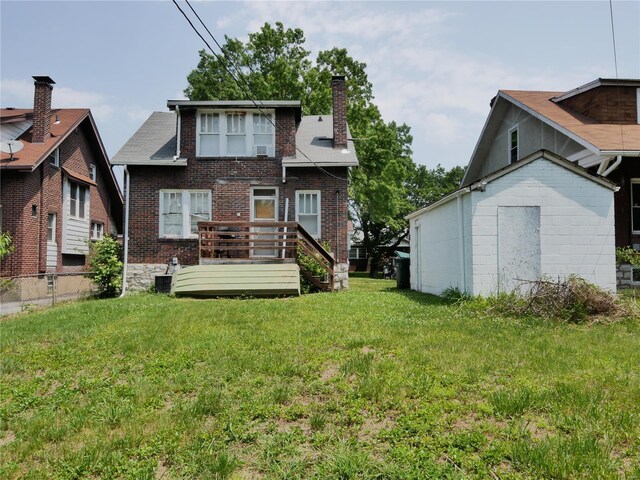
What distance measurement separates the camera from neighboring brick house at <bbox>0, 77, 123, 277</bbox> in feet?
51.5

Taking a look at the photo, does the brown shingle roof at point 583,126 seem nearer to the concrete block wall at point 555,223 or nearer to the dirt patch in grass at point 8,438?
the concrete block wall at point 555,223

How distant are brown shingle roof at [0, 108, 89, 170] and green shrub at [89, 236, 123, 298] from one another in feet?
14.3

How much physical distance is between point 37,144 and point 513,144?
18.6 metres

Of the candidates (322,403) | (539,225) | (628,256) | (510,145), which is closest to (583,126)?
(510,145)

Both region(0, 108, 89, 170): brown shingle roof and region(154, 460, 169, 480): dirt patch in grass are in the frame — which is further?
region(0, 108, 89, 170): brown shingle roof

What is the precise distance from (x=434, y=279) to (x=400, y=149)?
22.4 metres

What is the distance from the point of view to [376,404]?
3.93 meters

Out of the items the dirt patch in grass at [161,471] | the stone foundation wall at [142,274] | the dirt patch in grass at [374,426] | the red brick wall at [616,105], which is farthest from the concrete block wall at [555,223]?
the stone foundation wall at [142,274]

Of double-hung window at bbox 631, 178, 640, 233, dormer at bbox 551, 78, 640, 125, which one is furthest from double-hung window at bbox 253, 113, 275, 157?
double-hung window at bbox 631, 178, 640, 233

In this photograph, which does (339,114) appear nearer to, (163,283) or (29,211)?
(163,283)

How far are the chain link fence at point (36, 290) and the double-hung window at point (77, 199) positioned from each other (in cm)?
345

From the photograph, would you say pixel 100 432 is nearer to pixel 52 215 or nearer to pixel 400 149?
pixel 52 215

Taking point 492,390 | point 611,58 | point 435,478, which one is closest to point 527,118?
point 611,58

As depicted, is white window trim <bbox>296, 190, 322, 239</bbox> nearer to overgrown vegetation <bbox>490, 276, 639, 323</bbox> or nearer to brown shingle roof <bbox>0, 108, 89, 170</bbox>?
overgrown vegetation <bbox>490, 276, 639, 323</bbox>
